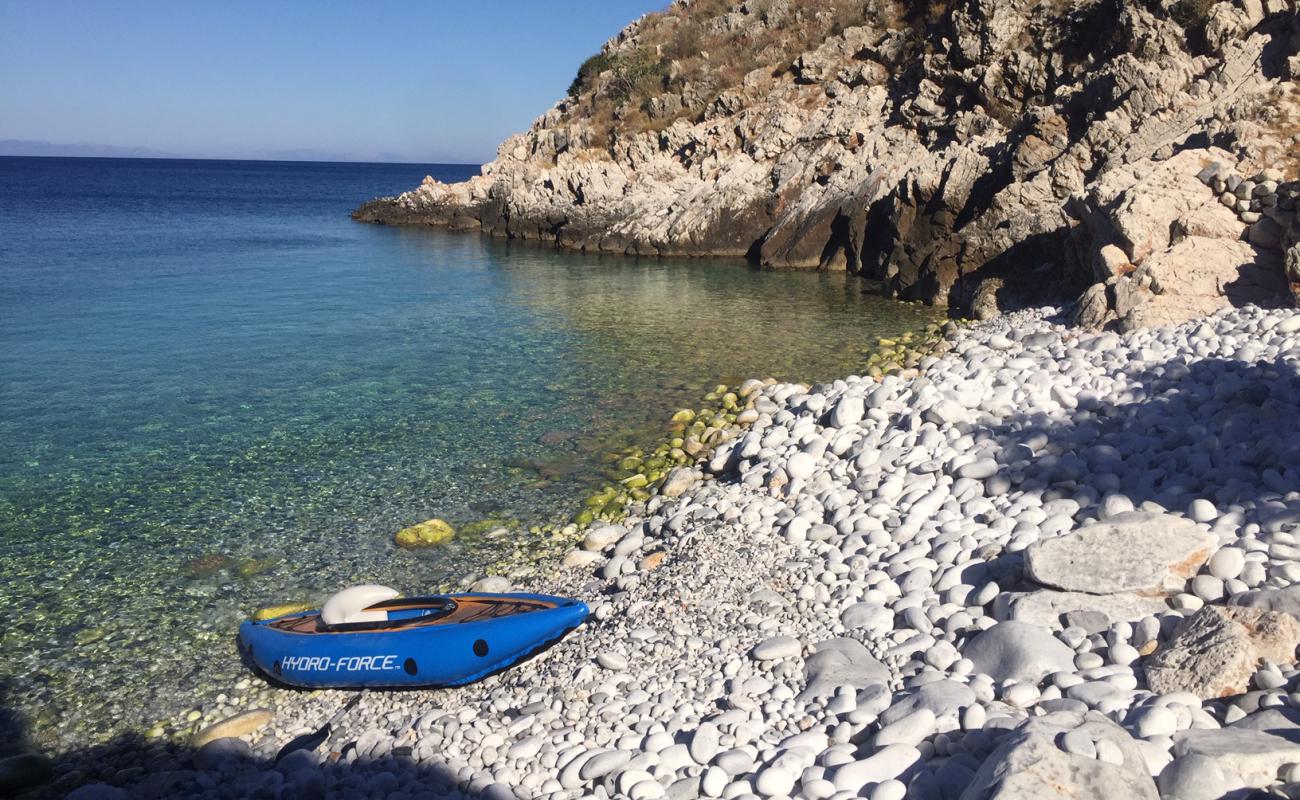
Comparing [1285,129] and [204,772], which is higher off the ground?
[1285,129]

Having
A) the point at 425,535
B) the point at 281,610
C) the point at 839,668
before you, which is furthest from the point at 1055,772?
the point at 425,535

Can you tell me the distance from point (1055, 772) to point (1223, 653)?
1.61 metres

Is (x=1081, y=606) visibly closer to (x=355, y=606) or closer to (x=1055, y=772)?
(x=1055, y=772)

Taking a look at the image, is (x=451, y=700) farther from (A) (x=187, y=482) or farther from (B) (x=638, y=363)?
(B) (x=638, y=363)

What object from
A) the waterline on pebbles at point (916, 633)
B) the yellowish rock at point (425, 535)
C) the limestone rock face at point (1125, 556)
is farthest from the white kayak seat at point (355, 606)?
the limestone rock face at point (1125, 556)

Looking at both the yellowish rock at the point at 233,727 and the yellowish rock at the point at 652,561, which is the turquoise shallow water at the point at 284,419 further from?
the yellowish rock at the point at 652,561

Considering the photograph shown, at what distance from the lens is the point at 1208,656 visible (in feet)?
15.0

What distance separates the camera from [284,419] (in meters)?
13.4

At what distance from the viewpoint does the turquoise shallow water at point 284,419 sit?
7809 mm

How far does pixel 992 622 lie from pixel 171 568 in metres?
7.53

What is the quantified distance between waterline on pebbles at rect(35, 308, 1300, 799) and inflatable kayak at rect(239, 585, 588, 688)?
167 mm

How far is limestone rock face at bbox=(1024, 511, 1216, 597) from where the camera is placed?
5539 millimetres

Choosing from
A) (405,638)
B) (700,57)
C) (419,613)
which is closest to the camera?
(405,638)

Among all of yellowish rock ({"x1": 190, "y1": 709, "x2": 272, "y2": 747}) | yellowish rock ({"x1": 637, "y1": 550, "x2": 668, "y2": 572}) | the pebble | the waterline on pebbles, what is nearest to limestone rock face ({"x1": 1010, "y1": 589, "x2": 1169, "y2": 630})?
the waterline on pebbles
